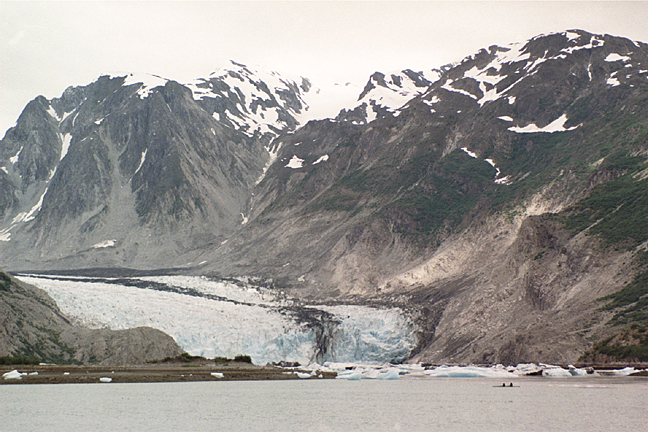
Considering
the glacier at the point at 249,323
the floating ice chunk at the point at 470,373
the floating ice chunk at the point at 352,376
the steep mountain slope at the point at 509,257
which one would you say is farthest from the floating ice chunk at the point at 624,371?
the glacier at the point at 249,323

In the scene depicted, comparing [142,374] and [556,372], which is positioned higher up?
[142,374]

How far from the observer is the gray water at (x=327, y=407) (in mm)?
46094

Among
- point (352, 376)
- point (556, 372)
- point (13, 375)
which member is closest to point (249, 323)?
point (352, 376)

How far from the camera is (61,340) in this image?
4016 inches

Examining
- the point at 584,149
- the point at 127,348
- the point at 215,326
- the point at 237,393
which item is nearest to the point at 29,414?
the point at 237,393

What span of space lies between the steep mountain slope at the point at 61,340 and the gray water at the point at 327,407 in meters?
24.8

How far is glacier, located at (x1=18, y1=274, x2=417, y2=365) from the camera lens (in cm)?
13150

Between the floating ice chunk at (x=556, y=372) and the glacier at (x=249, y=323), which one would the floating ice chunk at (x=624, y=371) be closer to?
the floating ice chunk at (x=556, y=372)

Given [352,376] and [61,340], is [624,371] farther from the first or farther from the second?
[61,340]

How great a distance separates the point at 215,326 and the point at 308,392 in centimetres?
6604

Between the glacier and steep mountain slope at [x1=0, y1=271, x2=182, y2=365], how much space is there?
58.9 ft

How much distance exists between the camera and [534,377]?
89125 millimetres

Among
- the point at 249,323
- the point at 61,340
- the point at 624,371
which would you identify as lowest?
the point at 624,371

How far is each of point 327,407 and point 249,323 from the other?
81560 mm
